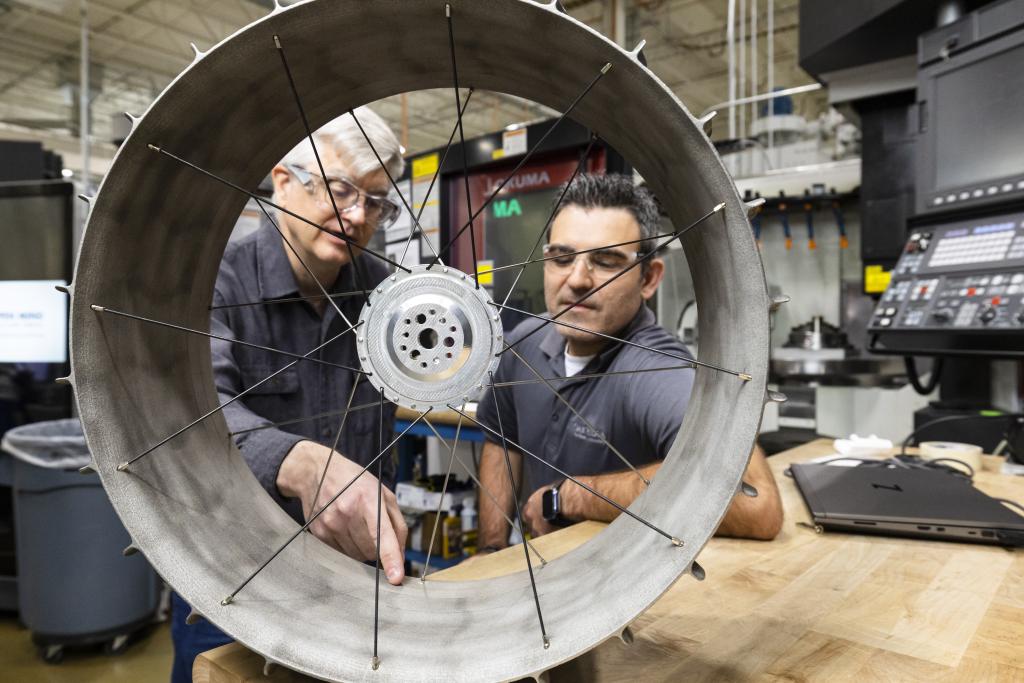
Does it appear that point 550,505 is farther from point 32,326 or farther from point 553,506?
point 32,326

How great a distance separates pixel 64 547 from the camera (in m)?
1.95

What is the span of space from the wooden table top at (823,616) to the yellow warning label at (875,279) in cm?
116

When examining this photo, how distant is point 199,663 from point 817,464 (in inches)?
40.4

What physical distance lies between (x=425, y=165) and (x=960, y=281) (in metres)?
1.97

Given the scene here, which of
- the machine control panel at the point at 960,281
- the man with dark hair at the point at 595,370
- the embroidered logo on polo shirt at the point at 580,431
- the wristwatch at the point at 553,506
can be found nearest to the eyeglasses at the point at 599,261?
the man with dark hair at the point at 595,370

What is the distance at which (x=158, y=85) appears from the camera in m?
6.62

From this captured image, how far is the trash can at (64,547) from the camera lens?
195 cm

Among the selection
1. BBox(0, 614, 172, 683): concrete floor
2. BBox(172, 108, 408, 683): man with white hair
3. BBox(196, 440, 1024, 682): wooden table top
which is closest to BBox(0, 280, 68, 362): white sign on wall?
BBox(0, 614, 172, 683): concrete floor

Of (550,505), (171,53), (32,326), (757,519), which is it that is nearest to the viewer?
(757,519)

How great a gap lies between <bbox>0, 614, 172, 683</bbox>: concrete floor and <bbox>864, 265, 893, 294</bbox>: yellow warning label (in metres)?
2.36

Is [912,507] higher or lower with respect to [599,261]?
lower

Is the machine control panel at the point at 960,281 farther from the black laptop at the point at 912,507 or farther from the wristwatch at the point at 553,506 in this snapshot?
the wristwatch at the point at 553,506

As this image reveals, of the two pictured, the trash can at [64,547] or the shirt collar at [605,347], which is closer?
the shirt collar at [605,347]

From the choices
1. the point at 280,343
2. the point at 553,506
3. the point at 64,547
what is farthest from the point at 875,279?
the point at 64,547
